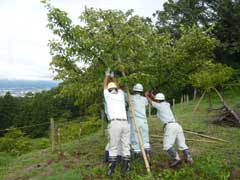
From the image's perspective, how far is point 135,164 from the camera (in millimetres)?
9789

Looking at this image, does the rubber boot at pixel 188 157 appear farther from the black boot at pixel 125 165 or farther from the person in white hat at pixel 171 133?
the black boot at pixel 125 165

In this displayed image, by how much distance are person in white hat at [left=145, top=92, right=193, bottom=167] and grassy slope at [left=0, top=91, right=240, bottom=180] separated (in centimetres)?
29

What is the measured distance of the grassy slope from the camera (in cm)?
907

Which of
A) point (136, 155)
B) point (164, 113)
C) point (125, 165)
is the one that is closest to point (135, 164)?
point (136, 155)

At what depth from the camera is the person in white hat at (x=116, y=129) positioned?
8.91 m

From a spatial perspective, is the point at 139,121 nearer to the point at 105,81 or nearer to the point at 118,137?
the point at 118,137

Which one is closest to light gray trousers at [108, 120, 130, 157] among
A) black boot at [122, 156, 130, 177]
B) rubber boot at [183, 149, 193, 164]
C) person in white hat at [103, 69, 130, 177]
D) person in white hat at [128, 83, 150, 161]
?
person in white hat at [103, 69, 130, 177]

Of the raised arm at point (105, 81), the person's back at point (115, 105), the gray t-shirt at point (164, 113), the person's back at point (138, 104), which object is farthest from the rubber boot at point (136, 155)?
the raised arm at point (105, 81)

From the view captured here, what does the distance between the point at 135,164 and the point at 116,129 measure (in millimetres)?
1392

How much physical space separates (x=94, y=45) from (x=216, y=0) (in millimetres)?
26253

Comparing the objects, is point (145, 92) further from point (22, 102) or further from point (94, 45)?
point (22, 102)

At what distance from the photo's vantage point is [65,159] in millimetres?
11383

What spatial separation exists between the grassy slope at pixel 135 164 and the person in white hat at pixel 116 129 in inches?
15.2

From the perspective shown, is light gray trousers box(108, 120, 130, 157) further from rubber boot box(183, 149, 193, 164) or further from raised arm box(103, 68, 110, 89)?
rubber boot box(183, 149, 193, 164)
